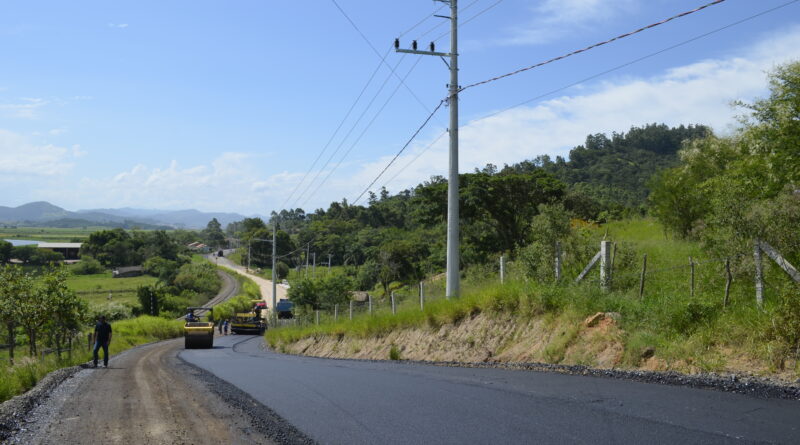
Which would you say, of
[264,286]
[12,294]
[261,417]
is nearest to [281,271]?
[264,286]

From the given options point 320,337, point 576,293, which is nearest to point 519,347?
point 576,293

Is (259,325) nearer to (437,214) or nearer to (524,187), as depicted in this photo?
(437,214)

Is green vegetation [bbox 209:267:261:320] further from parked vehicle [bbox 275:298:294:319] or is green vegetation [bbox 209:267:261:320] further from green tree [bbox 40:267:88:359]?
green tree [bbox 40:267:88:359]

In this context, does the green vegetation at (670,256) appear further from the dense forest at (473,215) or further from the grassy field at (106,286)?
the grassy field at (106,286)

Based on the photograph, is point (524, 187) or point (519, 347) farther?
point (524, 187)

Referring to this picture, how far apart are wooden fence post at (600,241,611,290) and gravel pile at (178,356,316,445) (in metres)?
8.32

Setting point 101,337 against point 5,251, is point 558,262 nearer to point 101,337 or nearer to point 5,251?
point 101,337

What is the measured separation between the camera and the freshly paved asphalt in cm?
670

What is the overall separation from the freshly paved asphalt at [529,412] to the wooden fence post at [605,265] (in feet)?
13.9

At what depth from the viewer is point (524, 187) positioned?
45719 millimetres

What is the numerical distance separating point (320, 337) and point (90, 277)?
4181 inches

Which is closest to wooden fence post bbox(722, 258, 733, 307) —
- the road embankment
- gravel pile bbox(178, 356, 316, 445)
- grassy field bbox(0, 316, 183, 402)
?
the road embankment

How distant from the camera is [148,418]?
9703 millimetres

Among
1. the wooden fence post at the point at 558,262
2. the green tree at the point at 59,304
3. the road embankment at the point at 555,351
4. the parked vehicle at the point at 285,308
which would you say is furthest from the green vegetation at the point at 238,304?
the wooden fence post at the point at 558,262
